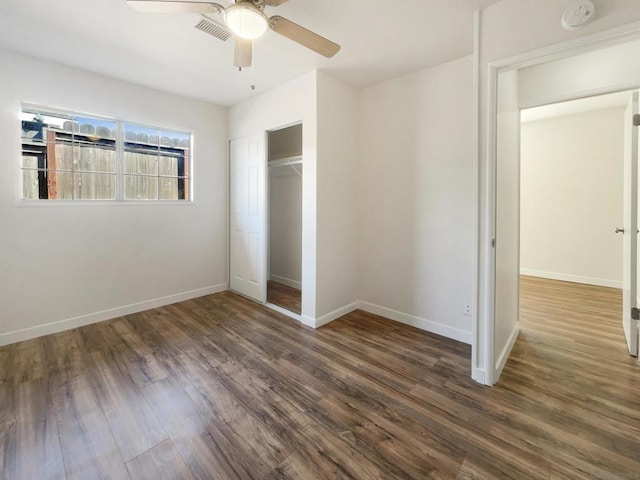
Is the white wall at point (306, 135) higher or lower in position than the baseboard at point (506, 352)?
Answer: higher

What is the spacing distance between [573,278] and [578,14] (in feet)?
15.3

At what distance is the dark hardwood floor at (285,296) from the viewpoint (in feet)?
12.5

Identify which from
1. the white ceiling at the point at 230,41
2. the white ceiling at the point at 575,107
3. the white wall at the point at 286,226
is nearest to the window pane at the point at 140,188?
the white ceiling at the point at 230,41

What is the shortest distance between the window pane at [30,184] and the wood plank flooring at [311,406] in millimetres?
1442

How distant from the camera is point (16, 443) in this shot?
160 cm

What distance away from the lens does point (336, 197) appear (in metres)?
3.33

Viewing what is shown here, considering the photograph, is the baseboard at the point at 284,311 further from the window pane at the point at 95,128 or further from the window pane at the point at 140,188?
the window pane at the point at 95,128

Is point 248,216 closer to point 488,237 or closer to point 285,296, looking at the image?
point 285,296

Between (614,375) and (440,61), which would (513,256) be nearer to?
(614,375)

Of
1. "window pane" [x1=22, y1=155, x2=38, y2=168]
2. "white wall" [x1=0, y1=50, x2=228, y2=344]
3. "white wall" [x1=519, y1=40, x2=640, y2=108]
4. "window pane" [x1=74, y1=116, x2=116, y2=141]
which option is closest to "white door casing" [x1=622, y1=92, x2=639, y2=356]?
"white wall" [x1=519, y1=40, x2=640, y2=108]

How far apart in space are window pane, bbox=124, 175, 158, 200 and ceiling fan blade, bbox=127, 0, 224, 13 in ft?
7.64

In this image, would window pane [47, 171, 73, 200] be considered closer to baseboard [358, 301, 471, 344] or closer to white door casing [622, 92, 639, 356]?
baseboard [358, 301, 471, 344]

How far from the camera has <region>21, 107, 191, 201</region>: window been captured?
2914mm

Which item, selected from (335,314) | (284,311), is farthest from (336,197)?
(284,311)
